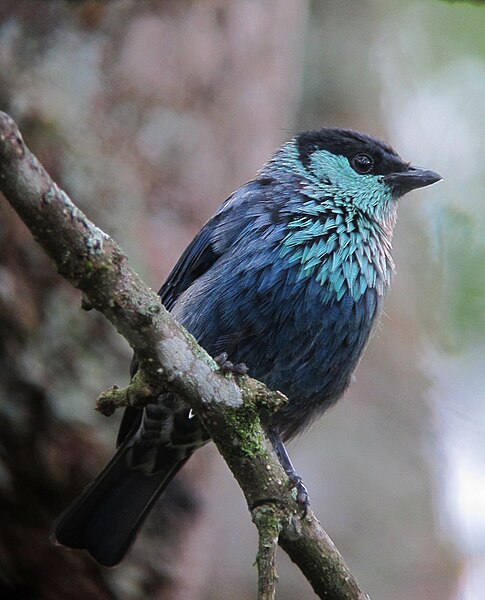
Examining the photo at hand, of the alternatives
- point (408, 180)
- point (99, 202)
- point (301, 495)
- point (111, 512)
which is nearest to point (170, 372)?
point (301, 495)

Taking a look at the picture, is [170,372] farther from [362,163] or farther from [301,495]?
[362,163]

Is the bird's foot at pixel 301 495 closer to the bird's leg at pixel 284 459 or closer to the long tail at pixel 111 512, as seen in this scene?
the bird's leg at pixel 284 459

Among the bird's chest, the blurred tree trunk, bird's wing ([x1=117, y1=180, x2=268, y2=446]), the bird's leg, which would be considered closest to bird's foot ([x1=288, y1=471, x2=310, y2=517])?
the bird's leg

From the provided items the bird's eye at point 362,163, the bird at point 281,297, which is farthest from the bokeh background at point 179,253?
the bird's eye at point 362,163

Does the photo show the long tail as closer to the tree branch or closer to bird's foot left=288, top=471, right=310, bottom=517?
bird's foot left=288, top=471, right=310, bottom=517

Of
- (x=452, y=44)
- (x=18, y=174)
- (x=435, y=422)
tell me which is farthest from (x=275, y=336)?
(x=452, y=44)
